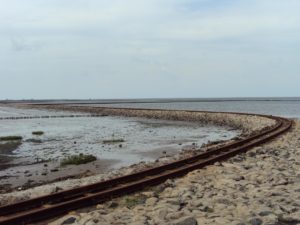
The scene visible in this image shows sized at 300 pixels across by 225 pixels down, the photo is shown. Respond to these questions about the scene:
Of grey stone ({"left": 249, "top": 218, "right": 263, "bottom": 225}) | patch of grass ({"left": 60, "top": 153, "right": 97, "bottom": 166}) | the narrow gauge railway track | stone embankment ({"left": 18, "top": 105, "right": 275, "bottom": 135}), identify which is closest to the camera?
grey stone ({"left": 249, "top": 218, "right": 263, "bottom": 225})

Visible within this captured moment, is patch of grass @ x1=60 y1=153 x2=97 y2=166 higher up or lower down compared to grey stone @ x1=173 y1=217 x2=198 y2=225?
lower down

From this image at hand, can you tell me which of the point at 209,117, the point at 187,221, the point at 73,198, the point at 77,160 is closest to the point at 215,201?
the point at 187,221

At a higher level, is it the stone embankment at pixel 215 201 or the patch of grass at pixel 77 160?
the stone embankment at pixel 215 201

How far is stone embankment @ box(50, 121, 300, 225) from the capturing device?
8.40 meters

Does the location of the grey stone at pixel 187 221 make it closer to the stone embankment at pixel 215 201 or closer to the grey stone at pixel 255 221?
the stone embankment at pixel 215 201

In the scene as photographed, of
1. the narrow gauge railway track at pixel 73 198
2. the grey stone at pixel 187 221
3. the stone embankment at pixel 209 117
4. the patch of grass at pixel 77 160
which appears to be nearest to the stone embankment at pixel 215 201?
the grey stone at pixel 187 221

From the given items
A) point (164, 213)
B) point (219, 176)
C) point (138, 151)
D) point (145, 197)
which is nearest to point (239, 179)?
point (219, 176)

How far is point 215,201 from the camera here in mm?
9781

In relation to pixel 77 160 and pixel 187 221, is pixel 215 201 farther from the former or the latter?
pixel 77 160

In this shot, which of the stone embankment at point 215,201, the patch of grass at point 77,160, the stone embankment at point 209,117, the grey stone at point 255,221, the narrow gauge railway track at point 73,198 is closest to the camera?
the grey stone at point 255,221

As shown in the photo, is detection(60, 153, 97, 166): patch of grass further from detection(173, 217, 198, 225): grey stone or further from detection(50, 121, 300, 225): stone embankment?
detection(173, 217, 198, 225): grey stone

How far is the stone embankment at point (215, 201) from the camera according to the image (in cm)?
840

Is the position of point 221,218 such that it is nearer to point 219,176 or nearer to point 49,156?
point 219,176

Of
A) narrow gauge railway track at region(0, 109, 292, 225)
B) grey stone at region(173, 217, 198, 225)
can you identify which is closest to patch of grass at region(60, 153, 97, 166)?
narrow gauge railway track at region(0, 109, 292, 225)
